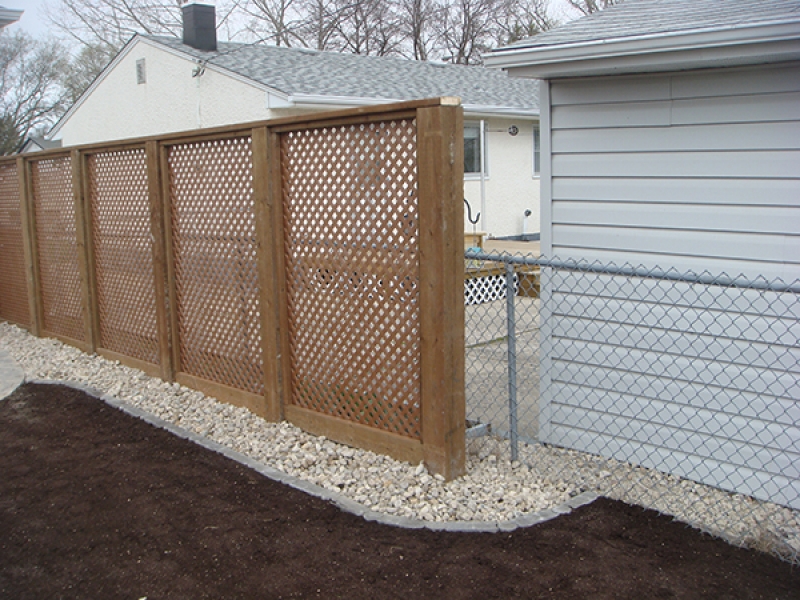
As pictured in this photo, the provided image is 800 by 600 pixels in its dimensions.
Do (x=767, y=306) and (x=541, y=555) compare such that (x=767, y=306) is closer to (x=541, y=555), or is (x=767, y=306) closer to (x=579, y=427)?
(x=579, y=427)

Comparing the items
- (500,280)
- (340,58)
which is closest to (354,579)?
(500,280)

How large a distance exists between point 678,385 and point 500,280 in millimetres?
6727

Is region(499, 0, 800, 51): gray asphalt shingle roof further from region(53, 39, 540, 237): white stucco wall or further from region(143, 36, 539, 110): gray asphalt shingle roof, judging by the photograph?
region(53, 39, 540, 237): white stucco wall

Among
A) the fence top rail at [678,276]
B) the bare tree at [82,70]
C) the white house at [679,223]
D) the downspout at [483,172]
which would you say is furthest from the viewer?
the bare tree at [82,70]

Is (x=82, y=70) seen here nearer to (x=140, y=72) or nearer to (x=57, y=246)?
(x=140, y=72)

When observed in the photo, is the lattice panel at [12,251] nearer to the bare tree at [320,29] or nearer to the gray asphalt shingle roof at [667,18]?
the gray asphalt shingle roof at [667,18]

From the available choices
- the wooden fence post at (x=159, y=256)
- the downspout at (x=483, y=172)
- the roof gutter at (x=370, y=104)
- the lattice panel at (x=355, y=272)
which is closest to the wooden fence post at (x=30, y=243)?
the wooden fence post at (x=159, y=256)

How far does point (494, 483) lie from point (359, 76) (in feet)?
36.4

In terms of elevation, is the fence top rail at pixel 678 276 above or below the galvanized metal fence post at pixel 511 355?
above

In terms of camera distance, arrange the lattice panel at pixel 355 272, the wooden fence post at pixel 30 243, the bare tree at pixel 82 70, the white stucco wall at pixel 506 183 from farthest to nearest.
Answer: the bare tree at pixel 82 70
the white stucco wall at pixel 506 183
the wooden fence post at pixel 30 243
the lattice panel at pixel 355 272

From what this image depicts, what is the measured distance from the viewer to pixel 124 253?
21.9 ft

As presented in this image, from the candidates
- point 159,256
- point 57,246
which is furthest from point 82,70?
point 159,256

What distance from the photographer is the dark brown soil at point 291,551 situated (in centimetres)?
307

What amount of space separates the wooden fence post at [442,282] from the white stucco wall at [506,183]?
10.7 metres
